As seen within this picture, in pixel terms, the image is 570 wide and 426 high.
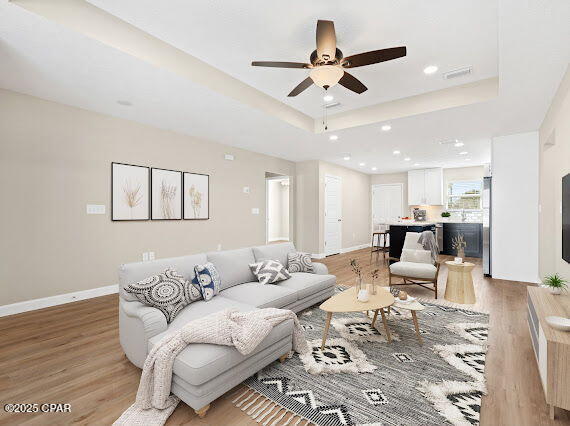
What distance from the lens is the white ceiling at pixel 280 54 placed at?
2291 mm

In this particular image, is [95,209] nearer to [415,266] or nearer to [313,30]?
[313,30]

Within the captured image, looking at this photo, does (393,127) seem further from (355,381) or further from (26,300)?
(26,300)

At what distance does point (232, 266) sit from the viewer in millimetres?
3133

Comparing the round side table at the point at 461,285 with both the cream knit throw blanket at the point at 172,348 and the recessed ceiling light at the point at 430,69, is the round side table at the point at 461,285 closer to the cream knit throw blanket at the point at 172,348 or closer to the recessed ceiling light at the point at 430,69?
the recessed ceiling light at the point at 430,69

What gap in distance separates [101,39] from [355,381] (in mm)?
3507

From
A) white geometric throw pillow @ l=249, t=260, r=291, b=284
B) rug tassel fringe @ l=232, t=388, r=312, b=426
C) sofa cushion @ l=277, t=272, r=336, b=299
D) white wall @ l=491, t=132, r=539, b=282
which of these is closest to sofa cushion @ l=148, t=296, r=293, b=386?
rug tassel fringe @ l=232, t=388, r=312, b=426

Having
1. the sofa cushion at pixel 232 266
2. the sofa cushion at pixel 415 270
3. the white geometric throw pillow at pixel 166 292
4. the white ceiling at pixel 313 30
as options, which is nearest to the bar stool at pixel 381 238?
the sofa cushion at pixel 415 270

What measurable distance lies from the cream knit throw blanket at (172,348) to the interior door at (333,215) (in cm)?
586

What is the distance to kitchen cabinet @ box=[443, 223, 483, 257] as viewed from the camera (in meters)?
7.53

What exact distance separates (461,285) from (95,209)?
5.33 m

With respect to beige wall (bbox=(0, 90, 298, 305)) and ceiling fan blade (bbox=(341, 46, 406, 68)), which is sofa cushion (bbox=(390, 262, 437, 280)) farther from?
beige wall (bbox=(0, 90, 298, 305))

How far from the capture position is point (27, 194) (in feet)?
11.2

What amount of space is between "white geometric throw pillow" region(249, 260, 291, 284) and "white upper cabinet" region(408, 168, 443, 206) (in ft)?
23.1

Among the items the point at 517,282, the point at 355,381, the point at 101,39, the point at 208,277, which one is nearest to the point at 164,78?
the point at 101,39
